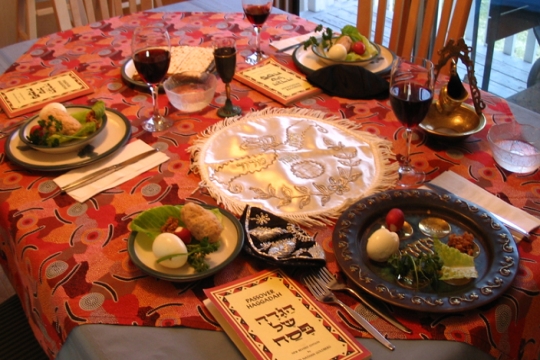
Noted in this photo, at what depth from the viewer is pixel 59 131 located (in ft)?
3.38

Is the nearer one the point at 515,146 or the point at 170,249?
the point at 170,249

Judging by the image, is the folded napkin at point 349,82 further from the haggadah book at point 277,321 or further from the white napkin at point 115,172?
the haggadah book at point 277,321

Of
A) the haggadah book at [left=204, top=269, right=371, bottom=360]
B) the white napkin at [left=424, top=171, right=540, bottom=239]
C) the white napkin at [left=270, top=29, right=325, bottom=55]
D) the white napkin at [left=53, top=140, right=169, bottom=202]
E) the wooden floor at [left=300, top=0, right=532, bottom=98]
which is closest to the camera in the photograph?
the haggadah book at [left=204, top=269, right=371, bottom=360]

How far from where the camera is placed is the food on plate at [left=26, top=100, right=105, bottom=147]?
102 centimetres

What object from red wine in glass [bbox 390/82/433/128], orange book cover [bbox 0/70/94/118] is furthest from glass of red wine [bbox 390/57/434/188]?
orange book cover [bbox 0/70/94/118]

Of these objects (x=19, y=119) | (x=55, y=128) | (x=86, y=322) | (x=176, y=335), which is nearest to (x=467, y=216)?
(x=176, y=335)

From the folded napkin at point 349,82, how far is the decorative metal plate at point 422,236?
0.42m

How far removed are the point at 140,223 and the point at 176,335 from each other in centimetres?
21

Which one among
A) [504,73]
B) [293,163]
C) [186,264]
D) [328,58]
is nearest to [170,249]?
[186,264]

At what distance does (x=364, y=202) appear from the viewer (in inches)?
33.7

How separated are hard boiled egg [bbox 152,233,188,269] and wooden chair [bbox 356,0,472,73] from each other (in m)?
1.18

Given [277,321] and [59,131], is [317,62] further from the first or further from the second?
[277,321]

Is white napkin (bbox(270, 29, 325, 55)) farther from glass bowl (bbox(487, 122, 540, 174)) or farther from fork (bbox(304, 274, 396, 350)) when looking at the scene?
fork (bbox(304, 274, 396, 350))

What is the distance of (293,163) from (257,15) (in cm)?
57
